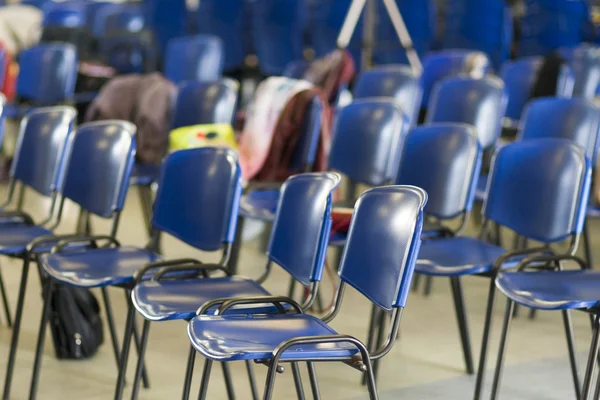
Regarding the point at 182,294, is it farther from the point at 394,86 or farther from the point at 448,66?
the point at 448,66

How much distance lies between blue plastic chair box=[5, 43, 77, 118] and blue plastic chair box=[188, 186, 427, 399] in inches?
162

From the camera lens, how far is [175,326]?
4.08m

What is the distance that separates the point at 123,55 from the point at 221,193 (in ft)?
15.8

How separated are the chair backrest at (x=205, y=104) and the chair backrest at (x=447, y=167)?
150cm

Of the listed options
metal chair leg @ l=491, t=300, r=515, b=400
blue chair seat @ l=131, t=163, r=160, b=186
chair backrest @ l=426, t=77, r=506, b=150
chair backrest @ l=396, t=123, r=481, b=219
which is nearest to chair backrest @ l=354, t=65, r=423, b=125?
chair backrest @ l=426, t=77, r=506, b=150

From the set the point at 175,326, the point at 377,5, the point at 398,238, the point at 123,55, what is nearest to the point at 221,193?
the point at 398,238

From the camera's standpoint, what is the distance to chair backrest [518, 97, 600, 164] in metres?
4.18

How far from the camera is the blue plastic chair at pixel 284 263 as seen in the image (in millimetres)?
2748

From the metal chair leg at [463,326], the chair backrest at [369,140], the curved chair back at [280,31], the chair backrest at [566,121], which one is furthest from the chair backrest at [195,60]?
the metal chair leg at [463,326]

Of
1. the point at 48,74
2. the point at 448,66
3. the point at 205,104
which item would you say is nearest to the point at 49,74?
the point at 48,74

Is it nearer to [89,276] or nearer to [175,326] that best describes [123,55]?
[175,326]

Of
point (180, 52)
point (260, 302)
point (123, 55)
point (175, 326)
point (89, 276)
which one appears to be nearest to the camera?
point (260, 302)

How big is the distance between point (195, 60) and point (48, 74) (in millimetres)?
1037

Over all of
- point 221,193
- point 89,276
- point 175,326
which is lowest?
point 175,326
